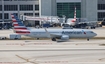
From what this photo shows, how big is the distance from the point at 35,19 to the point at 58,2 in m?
13.8

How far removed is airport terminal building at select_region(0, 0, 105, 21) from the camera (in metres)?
137

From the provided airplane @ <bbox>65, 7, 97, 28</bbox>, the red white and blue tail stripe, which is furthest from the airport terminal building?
the red white and blue tail stripe

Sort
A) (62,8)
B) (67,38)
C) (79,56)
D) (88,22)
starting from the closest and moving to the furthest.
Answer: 1. (79,56)
2. (67,38)
3. (88,22)
4. (62,8)

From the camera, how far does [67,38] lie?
64.4 m

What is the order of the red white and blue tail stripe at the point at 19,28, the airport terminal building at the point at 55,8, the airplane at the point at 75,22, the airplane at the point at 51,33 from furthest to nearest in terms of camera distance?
the airport terminal building at the point at 55,8
the airplane at the point at 75,22
the red white and blue tail stripe at the point at 19,28
the airplane at the point at 51,33

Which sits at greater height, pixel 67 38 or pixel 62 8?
pixel 62 8

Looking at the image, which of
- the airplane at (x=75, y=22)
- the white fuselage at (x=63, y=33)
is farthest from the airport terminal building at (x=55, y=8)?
the white fuselage at (x=63, y=33)

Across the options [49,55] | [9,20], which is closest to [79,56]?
[49,55]

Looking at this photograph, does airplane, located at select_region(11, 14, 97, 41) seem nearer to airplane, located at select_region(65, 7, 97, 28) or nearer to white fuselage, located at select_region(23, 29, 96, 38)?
white fuselage, located at select_region(23, 29, 96, 38)

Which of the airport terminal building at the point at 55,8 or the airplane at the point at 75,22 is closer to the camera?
the airplane at the point at 75,22

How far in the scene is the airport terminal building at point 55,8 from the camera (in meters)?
137

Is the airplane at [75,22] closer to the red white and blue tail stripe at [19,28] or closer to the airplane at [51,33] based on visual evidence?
the airplane at [51,33]

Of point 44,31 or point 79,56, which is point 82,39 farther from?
point 79,56

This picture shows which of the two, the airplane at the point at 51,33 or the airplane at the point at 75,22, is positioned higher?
the airplane at the point at 75,22
